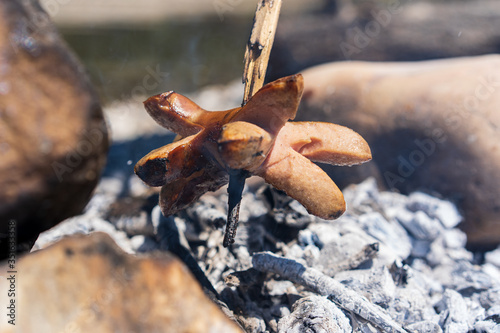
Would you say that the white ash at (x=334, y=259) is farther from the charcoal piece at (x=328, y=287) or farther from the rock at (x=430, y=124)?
the rock at (x=430, y=124)

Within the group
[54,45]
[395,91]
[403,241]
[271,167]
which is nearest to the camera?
[54,45]

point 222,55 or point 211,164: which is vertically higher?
point 211,164

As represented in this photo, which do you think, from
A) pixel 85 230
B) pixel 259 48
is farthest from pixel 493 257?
pixel 85 230

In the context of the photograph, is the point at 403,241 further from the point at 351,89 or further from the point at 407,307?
the point at 351,89

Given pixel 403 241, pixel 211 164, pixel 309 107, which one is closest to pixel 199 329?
pixel 211 164

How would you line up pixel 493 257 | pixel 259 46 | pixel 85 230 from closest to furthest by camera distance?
pixel 259 46 → pixel 85 230 → pixel 493 257

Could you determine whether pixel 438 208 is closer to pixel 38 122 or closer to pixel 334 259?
pixel 334 259

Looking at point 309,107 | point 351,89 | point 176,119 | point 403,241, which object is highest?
point 176,119

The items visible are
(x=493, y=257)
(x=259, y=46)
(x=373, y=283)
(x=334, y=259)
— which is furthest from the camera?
(x=493, y=257)
